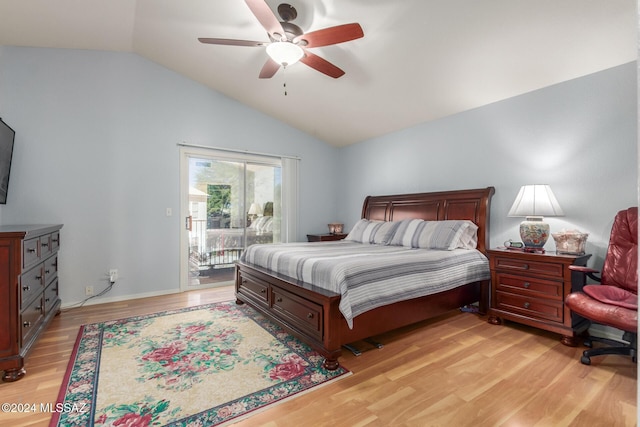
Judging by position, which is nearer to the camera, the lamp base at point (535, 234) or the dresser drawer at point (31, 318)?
the dresser drawer at point (31, 318)

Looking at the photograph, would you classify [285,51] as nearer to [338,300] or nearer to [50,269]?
[338,300]

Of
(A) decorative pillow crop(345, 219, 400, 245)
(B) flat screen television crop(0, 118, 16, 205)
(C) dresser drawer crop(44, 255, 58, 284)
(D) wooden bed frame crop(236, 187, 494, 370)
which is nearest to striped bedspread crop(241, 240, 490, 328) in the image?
(D) wooden bed frame crop(236, 187, 494, 370)

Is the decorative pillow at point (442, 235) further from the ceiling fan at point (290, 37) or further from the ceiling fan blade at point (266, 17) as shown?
the ceiling fan blade at point (266, 17)

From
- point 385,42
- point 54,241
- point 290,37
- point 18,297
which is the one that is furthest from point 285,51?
point 54,241

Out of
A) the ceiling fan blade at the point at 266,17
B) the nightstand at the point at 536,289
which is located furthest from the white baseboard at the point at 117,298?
the nightstand at the point at 536,289

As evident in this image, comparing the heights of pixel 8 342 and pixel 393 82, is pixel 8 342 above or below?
below

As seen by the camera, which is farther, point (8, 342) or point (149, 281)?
point (149, 281)

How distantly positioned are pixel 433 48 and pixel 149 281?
4387mm

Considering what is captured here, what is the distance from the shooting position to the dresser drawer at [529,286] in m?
2.63

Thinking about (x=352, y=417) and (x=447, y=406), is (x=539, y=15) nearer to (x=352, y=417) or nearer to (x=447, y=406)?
(x=447, y=406)

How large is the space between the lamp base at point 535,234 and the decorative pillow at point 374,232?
1.48m

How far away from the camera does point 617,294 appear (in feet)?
7.52

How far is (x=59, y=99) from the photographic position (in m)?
3.51

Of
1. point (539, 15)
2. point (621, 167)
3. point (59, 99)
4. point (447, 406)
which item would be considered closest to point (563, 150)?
point (621, 167)
